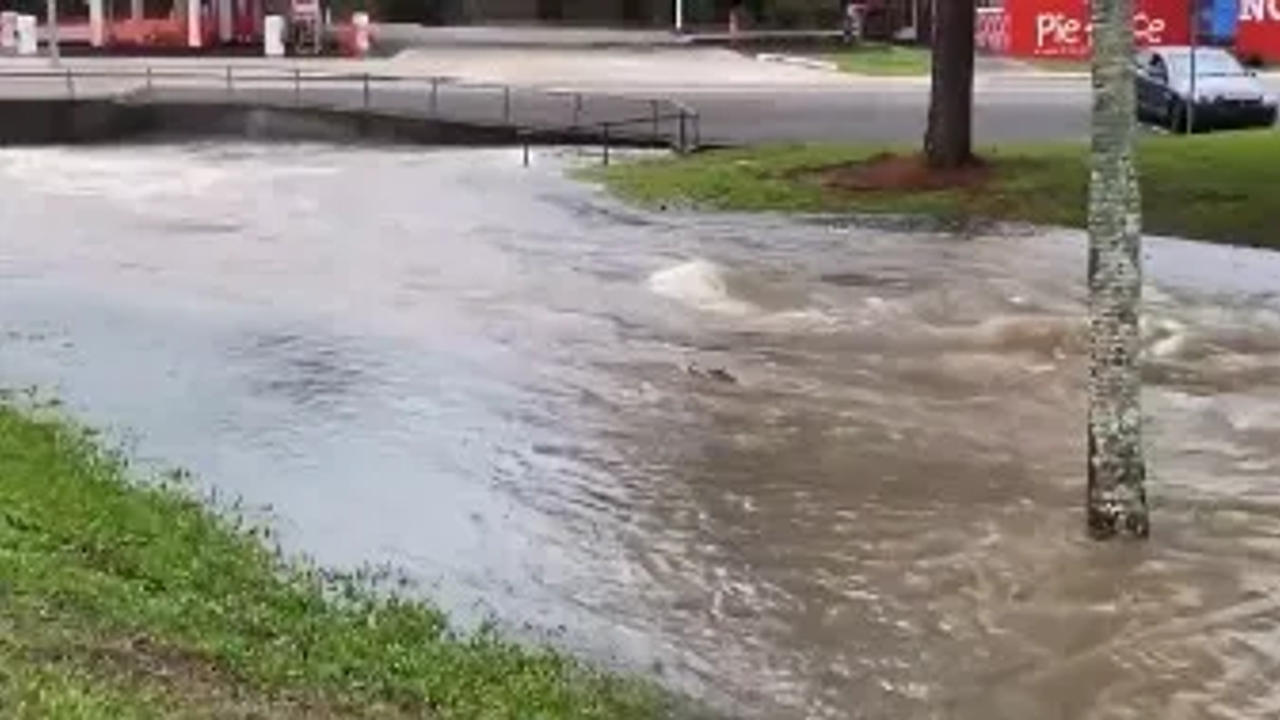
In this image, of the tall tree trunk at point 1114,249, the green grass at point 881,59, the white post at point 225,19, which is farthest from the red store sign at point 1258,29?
the tall tree trunk at point 1114,249

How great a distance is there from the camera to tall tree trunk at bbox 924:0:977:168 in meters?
32.4

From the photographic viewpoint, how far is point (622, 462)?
53.4 feet

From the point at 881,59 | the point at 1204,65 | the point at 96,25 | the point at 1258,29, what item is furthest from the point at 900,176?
the point at 96,25

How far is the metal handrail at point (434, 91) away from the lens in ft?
140

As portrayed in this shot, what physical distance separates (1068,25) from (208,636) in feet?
160

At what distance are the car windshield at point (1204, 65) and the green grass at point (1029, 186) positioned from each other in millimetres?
5077

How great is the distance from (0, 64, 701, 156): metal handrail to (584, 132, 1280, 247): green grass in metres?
4.12

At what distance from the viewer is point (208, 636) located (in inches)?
384

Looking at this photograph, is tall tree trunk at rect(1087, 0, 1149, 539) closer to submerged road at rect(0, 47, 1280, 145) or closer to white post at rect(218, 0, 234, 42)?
submerged road at rect(0, 47, 1280, 145)

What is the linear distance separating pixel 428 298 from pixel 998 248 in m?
7.64

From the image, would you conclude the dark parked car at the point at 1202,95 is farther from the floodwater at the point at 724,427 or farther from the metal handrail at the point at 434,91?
the floodwater at the point at 724,427

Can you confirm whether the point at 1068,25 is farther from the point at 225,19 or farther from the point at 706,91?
the point at 225,19

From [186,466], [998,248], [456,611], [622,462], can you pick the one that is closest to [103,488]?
[186,466]

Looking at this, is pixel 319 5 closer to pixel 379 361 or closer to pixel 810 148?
pixel 810 148
